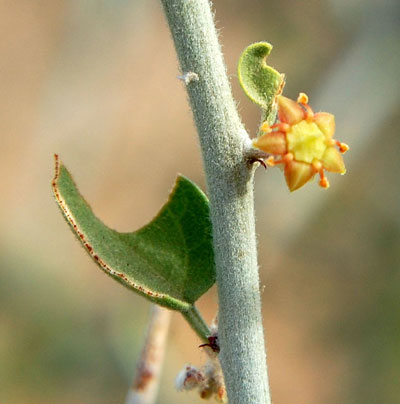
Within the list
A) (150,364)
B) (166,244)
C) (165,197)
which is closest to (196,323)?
(166,244)

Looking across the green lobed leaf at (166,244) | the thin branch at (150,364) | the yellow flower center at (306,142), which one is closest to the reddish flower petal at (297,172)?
the yellow flower center at (306,142)

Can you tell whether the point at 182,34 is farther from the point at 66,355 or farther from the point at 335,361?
the point at 335,361

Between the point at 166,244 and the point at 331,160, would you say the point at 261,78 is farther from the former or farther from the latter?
the point at 166,244

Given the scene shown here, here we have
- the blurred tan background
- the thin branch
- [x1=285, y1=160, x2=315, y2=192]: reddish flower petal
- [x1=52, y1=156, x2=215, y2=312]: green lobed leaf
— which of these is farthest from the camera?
the blurred tan background

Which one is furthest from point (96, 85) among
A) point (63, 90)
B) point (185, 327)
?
point (185, 327)

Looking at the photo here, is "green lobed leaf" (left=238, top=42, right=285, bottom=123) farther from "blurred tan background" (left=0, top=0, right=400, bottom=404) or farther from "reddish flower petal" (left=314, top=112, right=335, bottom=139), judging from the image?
"blurred tan background" (left=0, top=0, right=400, bottom=404)

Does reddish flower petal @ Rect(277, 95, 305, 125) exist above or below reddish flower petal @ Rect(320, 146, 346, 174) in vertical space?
above

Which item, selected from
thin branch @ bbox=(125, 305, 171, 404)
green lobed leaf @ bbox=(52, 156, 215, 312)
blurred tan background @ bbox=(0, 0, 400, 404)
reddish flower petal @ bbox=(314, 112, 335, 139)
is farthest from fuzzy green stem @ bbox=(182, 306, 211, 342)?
blurred tan background @ bbox=(0, 0, 400, 404)
